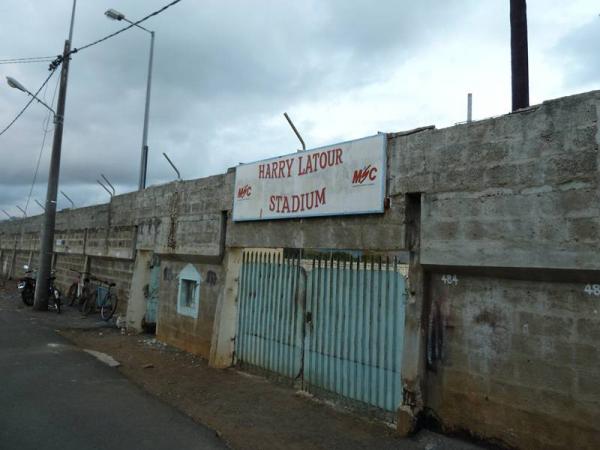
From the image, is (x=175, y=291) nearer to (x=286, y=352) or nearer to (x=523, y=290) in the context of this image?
(x=286, y=352)

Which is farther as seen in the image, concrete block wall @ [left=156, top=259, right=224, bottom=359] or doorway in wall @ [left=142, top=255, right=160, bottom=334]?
doorway in wall @ [left=142, top=255, right=160, bottom=334]

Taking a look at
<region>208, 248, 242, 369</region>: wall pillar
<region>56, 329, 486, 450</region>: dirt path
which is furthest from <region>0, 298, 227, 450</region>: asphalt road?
<region>208, 248, 242, 369</region>: wall pillar

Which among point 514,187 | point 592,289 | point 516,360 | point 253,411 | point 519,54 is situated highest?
point 519,54

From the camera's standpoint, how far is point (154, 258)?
1091cm

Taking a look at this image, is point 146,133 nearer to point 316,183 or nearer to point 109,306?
point 109,306

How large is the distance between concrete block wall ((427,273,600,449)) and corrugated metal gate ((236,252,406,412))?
1.83 ft

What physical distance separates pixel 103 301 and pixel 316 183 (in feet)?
30.2

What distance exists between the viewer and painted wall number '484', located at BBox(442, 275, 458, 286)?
194 inches

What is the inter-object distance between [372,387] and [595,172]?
129 inches

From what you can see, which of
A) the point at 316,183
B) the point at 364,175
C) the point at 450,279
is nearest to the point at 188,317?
the point at 316,183

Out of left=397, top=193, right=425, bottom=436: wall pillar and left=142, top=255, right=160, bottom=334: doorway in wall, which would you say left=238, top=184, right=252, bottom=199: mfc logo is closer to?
left=397, top=193, right=425, bottom=436: wall pillar

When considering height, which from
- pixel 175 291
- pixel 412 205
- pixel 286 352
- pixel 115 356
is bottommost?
pixel 115 356

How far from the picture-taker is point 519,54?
683 cm

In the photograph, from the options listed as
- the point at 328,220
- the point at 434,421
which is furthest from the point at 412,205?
the point at 434,421
